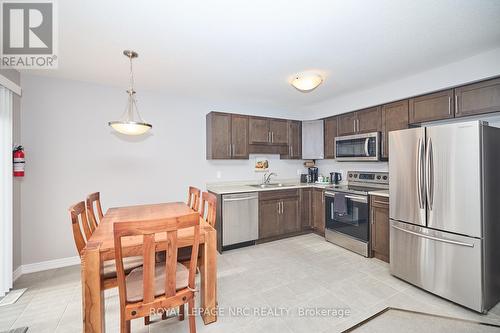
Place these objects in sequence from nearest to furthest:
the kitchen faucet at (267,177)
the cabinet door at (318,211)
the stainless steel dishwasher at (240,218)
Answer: the stainless steel dishwasher at (240,218) → the cabinet door at (318,211) → the kitchen faucet at (267,177)

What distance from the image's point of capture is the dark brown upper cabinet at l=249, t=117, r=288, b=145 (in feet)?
13.2

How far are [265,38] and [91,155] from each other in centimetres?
287

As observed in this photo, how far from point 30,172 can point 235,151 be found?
282 centimetres

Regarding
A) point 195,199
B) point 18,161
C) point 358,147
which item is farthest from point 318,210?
point 18,161

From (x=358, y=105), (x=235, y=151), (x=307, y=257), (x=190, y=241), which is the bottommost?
(x=307, y=257)

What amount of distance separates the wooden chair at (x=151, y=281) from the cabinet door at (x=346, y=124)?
11.1ft

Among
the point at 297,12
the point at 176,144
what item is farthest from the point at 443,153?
the point at 176,144

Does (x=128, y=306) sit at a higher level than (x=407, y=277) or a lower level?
higher

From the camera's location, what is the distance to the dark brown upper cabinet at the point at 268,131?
4.02 m

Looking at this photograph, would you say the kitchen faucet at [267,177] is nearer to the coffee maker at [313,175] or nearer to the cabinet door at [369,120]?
the coffee maker at [313,175]

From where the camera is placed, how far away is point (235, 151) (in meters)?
3.87

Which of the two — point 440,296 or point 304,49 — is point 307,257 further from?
point 304,49

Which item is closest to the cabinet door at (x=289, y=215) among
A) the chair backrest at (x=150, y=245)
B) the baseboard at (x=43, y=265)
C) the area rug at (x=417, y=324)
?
the area rug at (x=417, y=324)

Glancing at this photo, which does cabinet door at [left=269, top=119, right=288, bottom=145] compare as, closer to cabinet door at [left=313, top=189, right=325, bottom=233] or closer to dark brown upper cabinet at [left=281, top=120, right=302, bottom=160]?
dark brown upper cabinet at [left=281, top=120, right=302, bottom=160]
